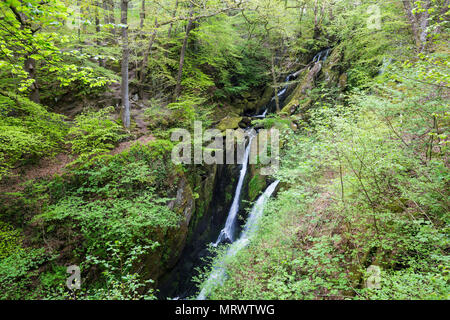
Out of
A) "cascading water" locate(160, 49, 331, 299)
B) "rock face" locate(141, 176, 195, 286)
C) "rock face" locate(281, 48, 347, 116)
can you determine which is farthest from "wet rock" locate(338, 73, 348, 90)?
"rock face" locate(141, 176, 195, 286)

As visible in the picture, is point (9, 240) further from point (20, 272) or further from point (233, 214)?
point (233, 214)

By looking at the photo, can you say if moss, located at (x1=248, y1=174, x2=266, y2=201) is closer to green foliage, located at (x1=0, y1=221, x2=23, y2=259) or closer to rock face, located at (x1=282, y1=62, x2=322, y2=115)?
rock face, located at (x1=282, y1=62, x2=322, y2=115)

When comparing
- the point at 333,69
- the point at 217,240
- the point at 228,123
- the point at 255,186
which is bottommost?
the point at 217,240

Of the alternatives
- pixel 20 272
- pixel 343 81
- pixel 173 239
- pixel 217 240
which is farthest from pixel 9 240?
pixel 343 81

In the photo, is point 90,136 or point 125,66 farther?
point 125,66

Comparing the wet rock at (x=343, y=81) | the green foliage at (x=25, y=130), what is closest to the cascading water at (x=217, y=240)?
the wet rock at (x=343, y=81)

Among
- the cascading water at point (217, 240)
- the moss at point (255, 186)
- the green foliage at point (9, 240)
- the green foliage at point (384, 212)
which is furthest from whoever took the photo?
the moss at point (255, 186)

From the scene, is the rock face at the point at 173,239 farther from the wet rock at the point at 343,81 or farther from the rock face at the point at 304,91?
the wet rock at the point at 343,81

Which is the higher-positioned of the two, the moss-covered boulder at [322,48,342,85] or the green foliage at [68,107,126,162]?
the moss-covered boulder at [322,48,342,85]

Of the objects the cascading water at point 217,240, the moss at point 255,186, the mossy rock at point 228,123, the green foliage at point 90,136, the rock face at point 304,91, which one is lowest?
the cascading water at point 217,240
